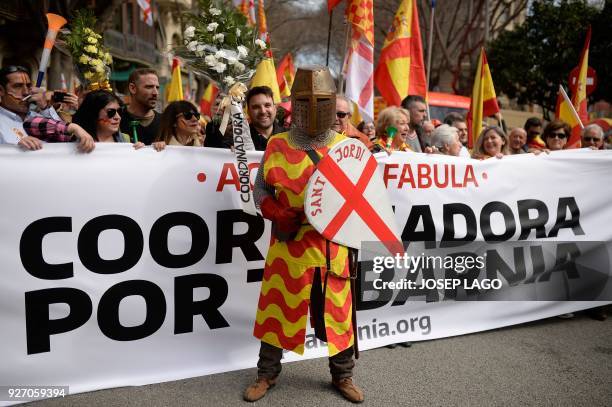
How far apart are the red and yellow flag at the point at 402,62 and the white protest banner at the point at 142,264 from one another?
2.73m

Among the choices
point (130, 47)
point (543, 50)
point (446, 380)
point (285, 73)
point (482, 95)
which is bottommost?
point (446, 380)

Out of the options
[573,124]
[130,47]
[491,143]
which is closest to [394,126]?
[491,143]

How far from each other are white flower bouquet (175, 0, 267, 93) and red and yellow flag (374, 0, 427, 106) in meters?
3.25

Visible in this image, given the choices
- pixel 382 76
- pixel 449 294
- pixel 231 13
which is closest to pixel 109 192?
pixel 231 13

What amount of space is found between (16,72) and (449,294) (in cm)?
348

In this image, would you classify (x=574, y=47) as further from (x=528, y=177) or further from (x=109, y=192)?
(x=109, y=192)

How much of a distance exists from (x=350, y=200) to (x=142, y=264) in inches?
54.1

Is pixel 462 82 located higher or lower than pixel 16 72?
higher

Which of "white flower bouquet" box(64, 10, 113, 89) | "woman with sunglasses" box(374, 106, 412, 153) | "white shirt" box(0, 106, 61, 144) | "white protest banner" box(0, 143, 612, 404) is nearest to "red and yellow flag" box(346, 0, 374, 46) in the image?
"woman with sunglasses" box(374, 106, 412, 153)

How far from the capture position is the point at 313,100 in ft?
9.55

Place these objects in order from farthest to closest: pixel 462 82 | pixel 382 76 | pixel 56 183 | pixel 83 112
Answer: pixel 462 82
pixel 382 76
pixel 83 112
pixel 56 183

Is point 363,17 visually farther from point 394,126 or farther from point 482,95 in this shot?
point 394,126

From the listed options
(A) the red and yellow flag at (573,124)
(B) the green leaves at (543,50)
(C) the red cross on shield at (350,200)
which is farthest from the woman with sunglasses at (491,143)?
(B) the green leaves at (543,50)

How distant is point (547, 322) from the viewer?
458 centimetres
